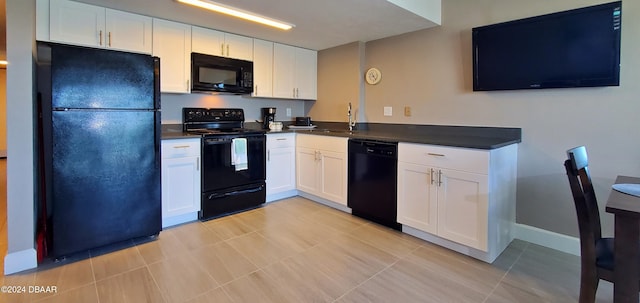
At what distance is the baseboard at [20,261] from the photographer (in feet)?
6.91

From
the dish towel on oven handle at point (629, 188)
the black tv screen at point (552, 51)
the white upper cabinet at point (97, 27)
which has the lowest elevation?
the dish towel on oven handle at point (629, 188)

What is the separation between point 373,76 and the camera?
3822mm

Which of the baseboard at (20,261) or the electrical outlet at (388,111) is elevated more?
the electrical outlet at (388,111)

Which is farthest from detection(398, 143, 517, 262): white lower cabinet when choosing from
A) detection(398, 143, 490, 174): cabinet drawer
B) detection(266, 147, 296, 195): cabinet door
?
detection(266, 147, 296, 195): cabinet door

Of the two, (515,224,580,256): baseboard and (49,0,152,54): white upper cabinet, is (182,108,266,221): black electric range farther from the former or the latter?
(515,224,580,256): baseboard

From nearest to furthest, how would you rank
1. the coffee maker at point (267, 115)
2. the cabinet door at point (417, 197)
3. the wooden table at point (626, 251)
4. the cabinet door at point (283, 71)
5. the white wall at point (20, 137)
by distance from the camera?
the wooden table at point (626, 251), the white wall at point (20, 137), the cabinet door at point (417, 197), the cabinet door at point (283, 71), the coffee maker at point (267, 115)

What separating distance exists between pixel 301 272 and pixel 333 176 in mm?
1476

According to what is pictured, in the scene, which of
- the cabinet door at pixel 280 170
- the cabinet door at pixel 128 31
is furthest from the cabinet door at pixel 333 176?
the cabinet door at pixel 128 31

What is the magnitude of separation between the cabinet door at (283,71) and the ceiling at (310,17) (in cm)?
30

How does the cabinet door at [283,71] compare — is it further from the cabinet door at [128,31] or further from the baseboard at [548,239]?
the baseboard at [548,239]

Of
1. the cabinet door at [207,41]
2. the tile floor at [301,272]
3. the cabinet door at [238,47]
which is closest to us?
the tile floor at [301,272]

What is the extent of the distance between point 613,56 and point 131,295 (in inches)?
139

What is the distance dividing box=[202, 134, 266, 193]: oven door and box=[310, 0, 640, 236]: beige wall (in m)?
1.56

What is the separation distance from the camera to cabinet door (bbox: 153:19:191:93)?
10.1ft
